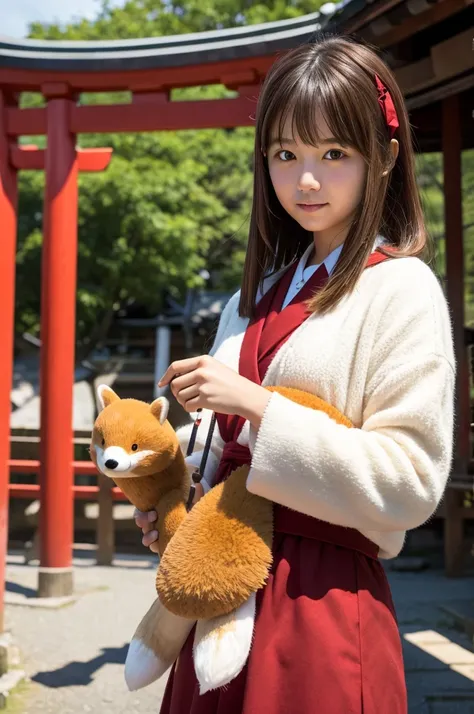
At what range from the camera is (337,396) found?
1.31 metres

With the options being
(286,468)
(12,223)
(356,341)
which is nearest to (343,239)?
(356,341)

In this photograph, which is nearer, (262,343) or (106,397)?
(262,343)

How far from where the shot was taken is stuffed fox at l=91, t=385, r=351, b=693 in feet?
3.95

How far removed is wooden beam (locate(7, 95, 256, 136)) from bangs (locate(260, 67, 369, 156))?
392cm

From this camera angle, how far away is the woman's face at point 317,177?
53.5 inches

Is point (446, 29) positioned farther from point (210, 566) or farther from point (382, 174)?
point (210, 566)

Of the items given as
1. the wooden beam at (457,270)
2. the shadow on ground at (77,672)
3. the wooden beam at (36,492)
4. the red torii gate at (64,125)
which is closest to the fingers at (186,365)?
the shadow on ground at (77,672)

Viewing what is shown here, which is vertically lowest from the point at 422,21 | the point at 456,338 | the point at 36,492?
the point at 36,492

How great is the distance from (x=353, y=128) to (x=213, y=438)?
0.64m

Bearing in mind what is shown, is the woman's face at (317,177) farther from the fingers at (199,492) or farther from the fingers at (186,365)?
the fingers at (199,492)

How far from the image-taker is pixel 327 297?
53.1 inches

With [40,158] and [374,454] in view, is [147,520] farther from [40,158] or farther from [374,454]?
[40,158]

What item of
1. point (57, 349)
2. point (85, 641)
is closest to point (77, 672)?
point (85, 641)

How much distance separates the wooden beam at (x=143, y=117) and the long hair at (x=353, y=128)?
12.6ft
